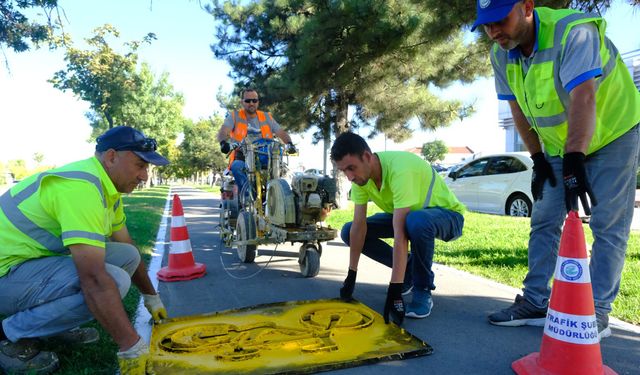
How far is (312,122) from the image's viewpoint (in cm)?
1534

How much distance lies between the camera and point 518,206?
11242 mm

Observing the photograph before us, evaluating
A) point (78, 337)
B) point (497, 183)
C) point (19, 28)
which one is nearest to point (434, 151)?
point (497, 183)

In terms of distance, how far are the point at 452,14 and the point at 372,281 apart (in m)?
3.98

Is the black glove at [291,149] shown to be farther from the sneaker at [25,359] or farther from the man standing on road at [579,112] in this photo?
the sneaker at [25,359]

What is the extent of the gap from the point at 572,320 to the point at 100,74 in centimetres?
2523

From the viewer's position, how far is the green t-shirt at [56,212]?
2.37 metres

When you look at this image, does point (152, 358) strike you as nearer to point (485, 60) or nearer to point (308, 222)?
point (308, 222)

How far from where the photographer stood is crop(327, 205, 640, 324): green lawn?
3793 mm

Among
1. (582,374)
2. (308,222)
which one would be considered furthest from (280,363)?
(308,222)

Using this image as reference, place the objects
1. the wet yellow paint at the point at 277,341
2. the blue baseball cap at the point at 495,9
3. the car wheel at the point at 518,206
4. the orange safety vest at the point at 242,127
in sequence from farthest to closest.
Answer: the car wheel at the point at 518,206 → the orange safety vest at the point at 242,127 → the blue baseball cap at the point at 495,9 → the wet yellow paint at the point at 277,341

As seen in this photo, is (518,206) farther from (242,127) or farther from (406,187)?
(406,187)

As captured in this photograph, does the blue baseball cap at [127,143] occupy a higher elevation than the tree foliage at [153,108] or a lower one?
lower

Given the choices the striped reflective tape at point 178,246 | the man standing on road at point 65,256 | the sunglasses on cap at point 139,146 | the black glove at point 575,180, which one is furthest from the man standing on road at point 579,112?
the striped reflective tape at point 178,246

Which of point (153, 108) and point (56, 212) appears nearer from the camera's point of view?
point (56, 212)
